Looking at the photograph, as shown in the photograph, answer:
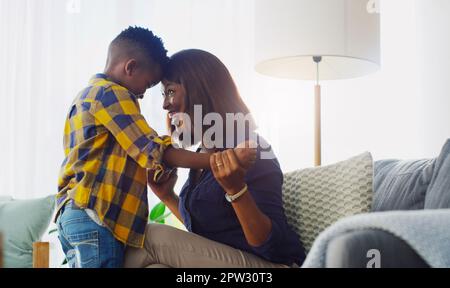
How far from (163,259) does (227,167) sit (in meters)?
0.23

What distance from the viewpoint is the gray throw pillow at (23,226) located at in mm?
2154

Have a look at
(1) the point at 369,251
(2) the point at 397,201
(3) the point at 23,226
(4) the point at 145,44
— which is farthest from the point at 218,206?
(3) the point at 23,226

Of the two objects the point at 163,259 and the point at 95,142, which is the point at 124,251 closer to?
Result: the point at 163,259

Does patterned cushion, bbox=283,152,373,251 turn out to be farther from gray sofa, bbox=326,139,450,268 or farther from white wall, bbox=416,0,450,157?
white wall, bbox=416,0,450,157

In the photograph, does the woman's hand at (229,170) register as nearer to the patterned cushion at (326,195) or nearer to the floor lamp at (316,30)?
the patterned cushion at (326,195)

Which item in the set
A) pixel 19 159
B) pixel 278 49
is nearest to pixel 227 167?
pixel 278 49

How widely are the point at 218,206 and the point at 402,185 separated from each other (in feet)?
1.40

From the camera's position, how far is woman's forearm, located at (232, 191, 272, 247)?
108cm

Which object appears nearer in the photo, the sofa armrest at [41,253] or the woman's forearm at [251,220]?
the woman's forearm at [251,220]

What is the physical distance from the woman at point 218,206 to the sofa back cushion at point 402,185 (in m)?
0.25

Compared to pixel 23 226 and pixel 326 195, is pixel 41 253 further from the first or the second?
pixel 23 226

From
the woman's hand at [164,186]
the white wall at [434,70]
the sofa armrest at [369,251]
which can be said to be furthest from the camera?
the white wall at [434,70]

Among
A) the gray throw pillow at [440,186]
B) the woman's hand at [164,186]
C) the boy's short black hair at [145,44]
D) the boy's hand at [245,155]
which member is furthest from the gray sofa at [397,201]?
the boy's short black hair at [145,44]
